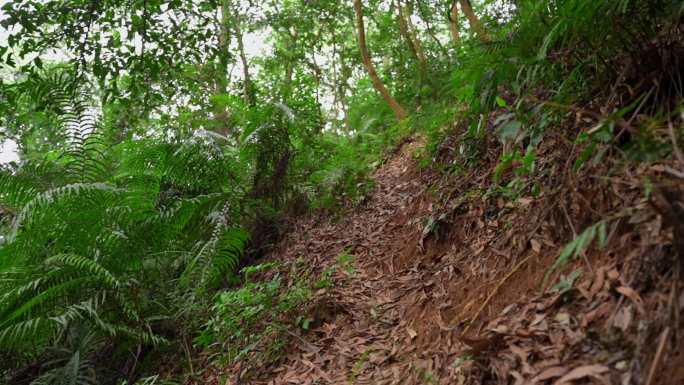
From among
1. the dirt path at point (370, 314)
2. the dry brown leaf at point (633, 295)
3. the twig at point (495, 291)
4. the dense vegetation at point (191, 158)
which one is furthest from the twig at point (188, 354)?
the dry brown leaf at point (633, 295)

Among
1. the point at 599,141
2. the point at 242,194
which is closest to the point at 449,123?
the point at 242,194

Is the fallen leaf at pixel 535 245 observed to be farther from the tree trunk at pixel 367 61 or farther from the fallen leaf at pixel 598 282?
the tree trunk at pixel 367 61

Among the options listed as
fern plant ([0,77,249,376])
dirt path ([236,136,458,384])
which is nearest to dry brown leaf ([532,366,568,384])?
dirt path ([236,136,458,384])

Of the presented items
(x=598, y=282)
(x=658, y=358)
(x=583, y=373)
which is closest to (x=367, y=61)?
(x=598, y=282)

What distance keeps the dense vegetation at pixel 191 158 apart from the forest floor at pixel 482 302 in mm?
246

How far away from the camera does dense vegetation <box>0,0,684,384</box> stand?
7.02ft

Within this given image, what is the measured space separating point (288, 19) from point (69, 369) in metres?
6.22

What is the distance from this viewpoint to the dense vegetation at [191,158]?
2.14 meters

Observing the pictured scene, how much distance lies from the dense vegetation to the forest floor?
246 mm

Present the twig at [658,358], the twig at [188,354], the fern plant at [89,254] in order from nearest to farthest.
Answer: the twig at [658,358] → the twig at [188,354] → the fern plant at [89,254]

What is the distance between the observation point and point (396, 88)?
930cm

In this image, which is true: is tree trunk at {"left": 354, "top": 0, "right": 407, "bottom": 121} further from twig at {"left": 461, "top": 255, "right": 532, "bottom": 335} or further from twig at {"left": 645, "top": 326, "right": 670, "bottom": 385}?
twig at {"left": 645, "top": 326, "right": 670, "bottom": 385}

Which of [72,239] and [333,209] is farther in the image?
[333,209]

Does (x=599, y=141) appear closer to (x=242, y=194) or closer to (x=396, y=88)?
(x=242, y=194)
